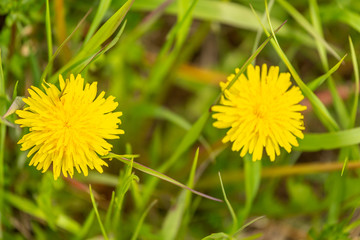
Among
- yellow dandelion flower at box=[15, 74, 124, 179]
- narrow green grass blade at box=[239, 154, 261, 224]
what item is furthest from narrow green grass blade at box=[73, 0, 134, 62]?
narrow green grass blade at box=[239, 154, 261, 224]

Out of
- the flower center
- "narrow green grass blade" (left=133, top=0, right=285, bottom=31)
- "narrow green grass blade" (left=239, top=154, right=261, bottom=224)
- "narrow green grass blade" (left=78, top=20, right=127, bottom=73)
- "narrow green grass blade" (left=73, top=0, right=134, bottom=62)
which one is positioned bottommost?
"narrow green grass blade" (left=239, top=154, right=261, bottom=224)

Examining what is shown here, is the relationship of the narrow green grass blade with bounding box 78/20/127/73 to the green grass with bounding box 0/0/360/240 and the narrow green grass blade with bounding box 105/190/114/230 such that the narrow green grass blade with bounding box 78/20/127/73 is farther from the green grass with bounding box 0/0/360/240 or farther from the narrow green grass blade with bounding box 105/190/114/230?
the narrow green grass blade with bounding box 105/190/114/230

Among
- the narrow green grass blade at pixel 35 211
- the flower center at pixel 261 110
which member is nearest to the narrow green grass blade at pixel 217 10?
the flower center at pixel 261 110

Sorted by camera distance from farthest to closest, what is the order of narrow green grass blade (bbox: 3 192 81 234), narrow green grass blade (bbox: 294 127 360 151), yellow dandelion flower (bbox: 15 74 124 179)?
1. narrow green grass blade (bbox: 3 192 81 234)
2. narrow green grass blade (bbox: 294 127 360 151)
3. yellow dandelion flower (bbox: 15 74 124 179)

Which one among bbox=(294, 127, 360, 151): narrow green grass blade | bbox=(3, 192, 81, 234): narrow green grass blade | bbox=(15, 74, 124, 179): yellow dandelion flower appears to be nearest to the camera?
bbox=(15, 74, 124, 179): yellow dandelion flower

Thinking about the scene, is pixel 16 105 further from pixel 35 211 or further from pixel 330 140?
pixel 330 140

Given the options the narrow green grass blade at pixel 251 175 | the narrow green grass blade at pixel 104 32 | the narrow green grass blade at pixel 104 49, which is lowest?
the narrow green grass blade at pixel 251 175

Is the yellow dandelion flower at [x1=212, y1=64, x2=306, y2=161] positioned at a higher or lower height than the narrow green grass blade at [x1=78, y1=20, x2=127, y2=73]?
lower

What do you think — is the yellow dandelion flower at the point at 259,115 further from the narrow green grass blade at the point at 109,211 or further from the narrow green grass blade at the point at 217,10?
the narrow green grass blade at the point at 217,10
